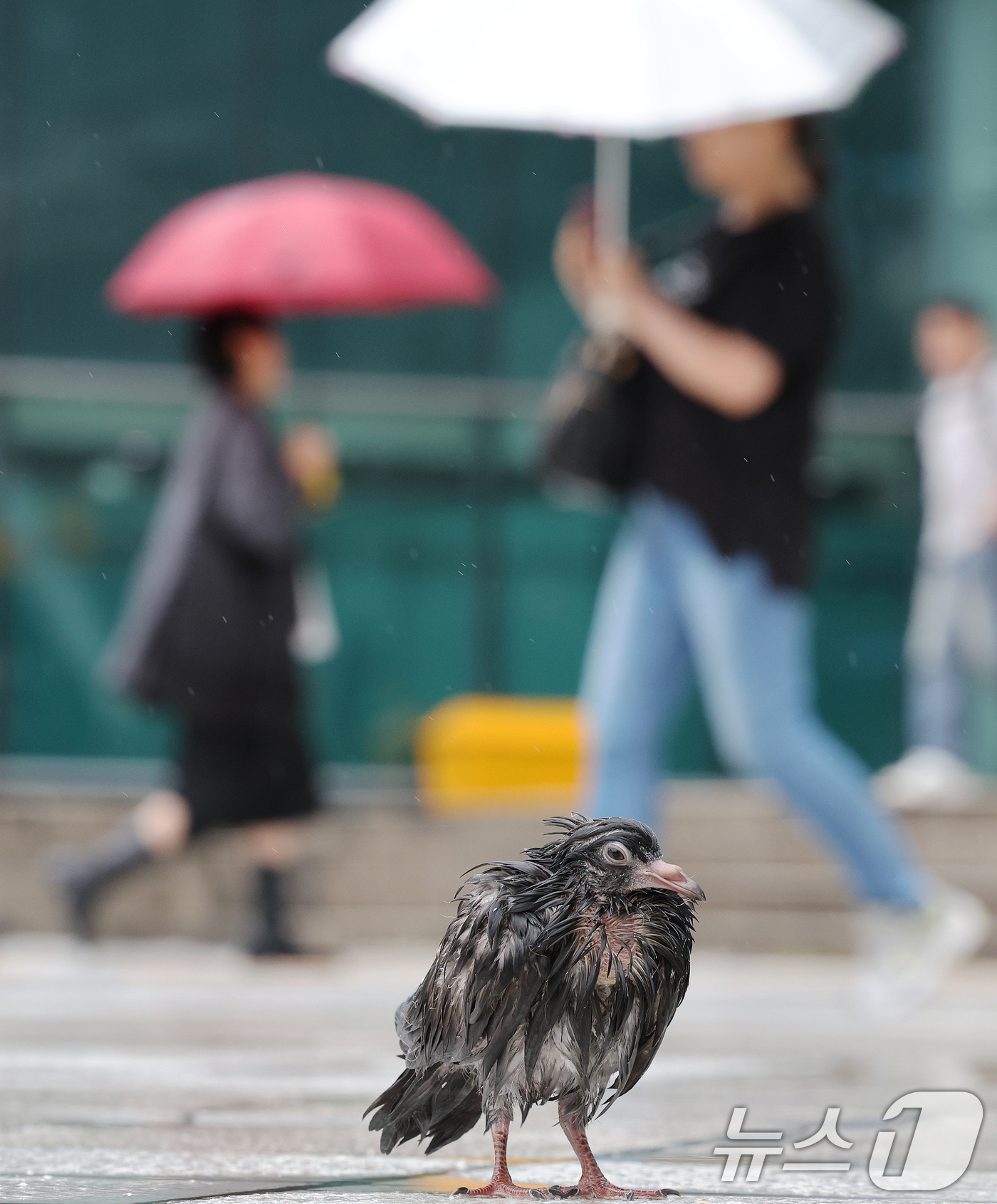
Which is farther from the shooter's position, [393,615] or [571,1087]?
[393,615]

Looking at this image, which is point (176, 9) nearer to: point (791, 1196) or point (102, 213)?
point (102, 213)

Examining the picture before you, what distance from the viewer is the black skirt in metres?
6.61

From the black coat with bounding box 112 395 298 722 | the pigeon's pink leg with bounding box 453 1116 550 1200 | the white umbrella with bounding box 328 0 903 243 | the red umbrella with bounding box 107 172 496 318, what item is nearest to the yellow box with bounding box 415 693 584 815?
the black coat with bounding box 112 395 298 722

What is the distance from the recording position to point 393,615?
10570 millimetres

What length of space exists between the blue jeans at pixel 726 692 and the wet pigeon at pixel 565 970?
2.93m

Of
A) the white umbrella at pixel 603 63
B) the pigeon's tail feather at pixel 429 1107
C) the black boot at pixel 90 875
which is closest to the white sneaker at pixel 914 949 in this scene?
the white umbrella at pixel 603 63

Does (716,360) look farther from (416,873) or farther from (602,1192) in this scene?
(602,1192)

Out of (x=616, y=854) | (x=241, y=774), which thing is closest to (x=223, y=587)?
(x=241, y=774)

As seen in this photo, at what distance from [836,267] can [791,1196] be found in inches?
141

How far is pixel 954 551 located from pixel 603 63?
3.40 m

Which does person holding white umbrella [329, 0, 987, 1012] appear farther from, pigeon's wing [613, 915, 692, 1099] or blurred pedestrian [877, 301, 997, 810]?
pigeon's wing [613, 915, 692, 1099]

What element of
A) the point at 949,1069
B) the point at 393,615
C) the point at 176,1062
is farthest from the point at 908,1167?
the point at 393,615

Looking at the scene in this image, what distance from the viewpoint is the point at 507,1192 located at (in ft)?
8.03

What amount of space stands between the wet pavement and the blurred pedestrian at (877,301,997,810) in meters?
1.66
